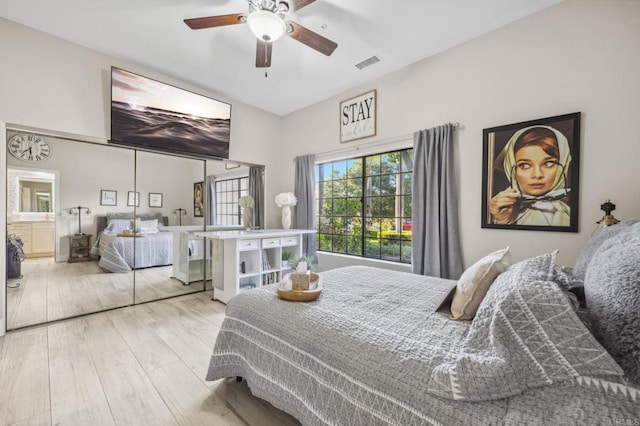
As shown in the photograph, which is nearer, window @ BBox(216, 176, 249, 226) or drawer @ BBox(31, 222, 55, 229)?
drawer @ BBox(31, 222, 55, 229)

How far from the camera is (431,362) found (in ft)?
3.15

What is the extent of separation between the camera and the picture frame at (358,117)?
11.2ft

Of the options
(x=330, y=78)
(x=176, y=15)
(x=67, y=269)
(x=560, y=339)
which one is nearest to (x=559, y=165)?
(x=560, y=339)

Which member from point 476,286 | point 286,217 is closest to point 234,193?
point 286,217

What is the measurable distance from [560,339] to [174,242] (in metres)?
3.99

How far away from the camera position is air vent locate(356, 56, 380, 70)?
2.96 m

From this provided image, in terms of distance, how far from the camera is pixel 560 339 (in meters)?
0.83

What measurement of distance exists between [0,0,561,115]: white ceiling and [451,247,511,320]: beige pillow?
6.99 ft

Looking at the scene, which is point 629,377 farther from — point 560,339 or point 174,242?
point 174,242

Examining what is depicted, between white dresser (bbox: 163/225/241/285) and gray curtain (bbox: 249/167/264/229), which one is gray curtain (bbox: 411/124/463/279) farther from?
white dresser (bbox: 163/225/241/285)

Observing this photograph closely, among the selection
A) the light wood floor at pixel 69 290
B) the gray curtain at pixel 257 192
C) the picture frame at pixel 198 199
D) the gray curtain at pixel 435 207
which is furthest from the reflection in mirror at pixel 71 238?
the gray curtain at pixel 435 207

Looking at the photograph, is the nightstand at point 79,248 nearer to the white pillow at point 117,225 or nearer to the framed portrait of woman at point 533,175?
the white pillow at point 117,225

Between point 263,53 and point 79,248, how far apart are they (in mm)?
2954

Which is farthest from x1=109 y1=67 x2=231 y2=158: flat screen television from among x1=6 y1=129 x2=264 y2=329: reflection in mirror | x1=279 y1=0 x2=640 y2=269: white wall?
x1=279 y1=0 x2=640 y2=269: white wall
